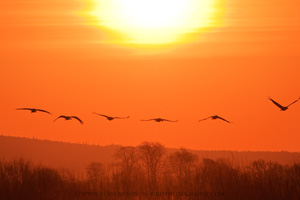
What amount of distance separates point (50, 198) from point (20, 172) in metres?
2.87

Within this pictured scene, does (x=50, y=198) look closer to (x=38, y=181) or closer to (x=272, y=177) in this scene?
(x=38, y=181)

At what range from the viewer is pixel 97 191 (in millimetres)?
52438

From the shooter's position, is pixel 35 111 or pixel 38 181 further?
pixel 38 181

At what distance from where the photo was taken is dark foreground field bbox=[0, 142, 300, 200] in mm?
47688

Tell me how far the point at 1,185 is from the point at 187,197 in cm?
1299

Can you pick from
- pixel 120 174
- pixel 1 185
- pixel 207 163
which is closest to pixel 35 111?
pixel 1 185

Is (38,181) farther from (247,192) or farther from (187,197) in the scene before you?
(247,192)

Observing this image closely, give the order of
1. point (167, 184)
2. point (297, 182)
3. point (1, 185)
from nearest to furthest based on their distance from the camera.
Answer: point (297, 182), point (1, 185), point (167, 184)

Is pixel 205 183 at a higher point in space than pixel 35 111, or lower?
lower

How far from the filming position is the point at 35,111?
152 feet

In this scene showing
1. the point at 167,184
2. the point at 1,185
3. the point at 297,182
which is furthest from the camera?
the point at 167,184

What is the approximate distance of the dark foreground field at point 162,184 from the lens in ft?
156

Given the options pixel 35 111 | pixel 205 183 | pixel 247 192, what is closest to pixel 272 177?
pixel 247 192

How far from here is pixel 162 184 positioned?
182ft
